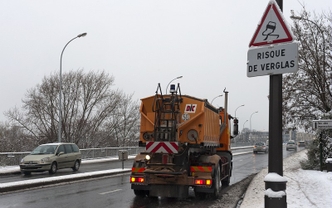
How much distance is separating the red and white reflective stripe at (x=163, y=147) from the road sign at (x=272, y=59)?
565cm

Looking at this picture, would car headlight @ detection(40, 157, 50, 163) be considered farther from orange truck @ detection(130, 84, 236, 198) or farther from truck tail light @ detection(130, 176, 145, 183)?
truck tail light @ detection(130, 176, 145, 183)

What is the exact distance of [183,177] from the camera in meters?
10.4

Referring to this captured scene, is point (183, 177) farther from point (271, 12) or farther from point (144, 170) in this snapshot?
point (271, 12)

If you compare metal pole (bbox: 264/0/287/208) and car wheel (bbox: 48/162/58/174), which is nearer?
metal pole (bbox: 264/0/287/208)

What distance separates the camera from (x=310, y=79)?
21.3m

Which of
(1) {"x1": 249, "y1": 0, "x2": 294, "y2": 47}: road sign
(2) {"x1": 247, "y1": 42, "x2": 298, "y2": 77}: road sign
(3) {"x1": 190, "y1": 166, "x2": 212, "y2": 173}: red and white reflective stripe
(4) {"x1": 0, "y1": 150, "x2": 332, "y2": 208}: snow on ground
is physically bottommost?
(4) {"x1": 0, "y1": 150, "x2": 332, "y2": 208}: snow on ground

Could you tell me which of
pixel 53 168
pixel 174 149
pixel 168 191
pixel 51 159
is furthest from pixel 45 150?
pixel 174 149

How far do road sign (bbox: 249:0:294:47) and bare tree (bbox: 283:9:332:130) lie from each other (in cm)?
1600

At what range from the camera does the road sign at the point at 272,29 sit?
4602 millimetres

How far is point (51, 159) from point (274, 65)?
16.4 m

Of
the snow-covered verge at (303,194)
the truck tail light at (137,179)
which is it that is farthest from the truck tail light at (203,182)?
the truck tail light at (137,179)

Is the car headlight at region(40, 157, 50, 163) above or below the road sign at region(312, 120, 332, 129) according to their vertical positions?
Result: below

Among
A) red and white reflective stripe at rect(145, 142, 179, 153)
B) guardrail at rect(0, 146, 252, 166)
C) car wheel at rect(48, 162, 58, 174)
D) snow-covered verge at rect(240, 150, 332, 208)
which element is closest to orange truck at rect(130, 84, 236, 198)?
red and white reflective stripe at rect(145, 142, 179, 153)

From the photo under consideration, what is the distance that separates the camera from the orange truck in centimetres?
1041
